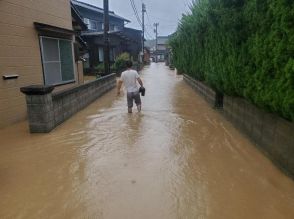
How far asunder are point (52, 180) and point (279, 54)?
3.86 meters

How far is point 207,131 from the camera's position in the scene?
6812 millimetres

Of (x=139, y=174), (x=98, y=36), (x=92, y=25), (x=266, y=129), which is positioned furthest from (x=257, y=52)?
(x=92, y=25)

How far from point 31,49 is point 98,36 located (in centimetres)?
1741

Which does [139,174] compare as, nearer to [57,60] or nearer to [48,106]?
[48,106]

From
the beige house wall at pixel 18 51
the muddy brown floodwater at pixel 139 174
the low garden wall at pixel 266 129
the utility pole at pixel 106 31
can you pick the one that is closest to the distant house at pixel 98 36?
the utility pole at pixel 106 31

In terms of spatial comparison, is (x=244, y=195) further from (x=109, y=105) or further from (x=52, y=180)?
(x=109, y=105)

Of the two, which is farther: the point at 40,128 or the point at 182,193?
the point at 40,128

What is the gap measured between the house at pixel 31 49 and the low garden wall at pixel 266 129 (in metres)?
5.85

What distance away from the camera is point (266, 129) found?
16.8 ft

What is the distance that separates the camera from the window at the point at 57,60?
30.8 ft

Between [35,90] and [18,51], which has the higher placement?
[18,51]

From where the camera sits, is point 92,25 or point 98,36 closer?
point 98,36

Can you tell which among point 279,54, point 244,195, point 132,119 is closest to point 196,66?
point 132,119

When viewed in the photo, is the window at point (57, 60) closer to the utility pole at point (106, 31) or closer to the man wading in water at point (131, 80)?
the man wading in water at point (131, 80)
